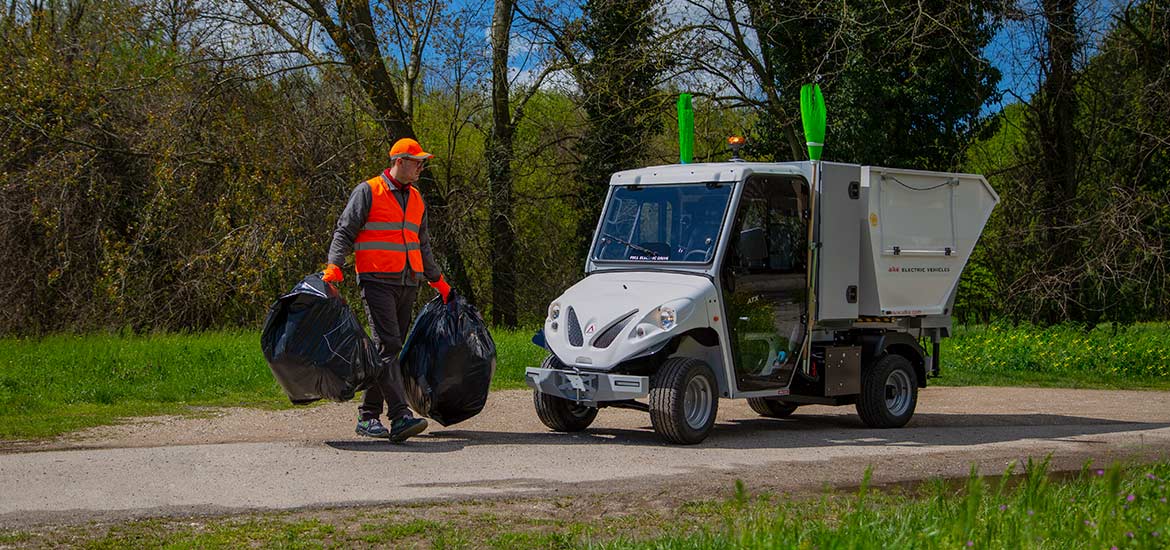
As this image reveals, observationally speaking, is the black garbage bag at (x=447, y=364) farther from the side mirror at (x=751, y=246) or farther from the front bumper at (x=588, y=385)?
the side mirror at (x=751, y=246)

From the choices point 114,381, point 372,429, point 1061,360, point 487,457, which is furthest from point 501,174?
point 487,457

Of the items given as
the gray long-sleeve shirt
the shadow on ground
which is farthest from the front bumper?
the gray long-sleeve shirt

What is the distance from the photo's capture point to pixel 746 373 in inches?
385

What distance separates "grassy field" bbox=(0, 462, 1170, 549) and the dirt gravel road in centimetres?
40

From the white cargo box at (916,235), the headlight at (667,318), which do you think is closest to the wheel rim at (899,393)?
the white cargo box at (916,235)

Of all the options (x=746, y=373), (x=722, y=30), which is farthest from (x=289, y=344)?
(x=722, y=30)

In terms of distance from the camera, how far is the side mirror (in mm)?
9578

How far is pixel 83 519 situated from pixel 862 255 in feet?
21.9

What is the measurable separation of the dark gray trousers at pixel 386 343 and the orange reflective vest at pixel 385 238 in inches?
5.9

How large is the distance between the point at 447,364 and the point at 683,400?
1.72 meters

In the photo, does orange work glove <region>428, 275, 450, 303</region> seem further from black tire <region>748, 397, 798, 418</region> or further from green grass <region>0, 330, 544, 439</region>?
black tire <region>748, 397, 798, 418</region>

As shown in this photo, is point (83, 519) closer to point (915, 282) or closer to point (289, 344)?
point (289, 344)

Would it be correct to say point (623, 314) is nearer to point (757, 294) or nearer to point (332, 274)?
point (757, 294)

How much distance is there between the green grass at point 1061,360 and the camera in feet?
52.0
